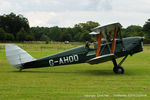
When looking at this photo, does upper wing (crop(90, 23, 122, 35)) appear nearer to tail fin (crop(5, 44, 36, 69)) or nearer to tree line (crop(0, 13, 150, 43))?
tail fin (crop(5, 44, 36, 69))

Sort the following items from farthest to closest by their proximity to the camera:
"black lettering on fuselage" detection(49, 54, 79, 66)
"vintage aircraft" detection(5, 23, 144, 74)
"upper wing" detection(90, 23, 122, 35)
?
"black lettering on fuselage" detection(49, 54, 79, 66)
"vintage aircraft" detection(5, 23, 144, 74)
"upper wing" detection(90, 23, 122, 35)

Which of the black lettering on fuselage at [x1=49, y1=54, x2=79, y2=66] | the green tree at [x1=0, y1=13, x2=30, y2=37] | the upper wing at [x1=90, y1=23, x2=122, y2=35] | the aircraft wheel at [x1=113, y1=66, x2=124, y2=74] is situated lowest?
the aircraft wheel at [x1=113, y1=66, x2=124, y2=74]

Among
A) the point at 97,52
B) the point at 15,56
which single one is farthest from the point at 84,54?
the point at 15,56

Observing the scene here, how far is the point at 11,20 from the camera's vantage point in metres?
107

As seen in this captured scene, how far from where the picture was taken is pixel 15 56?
13.8 meters

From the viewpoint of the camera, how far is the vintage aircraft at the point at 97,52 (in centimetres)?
1368

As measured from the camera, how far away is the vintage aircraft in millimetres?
13680

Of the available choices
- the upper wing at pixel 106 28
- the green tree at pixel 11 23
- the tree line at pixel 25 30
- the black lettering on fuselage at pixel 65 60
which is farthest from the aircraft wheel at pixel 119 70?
the green tree at pixel 11 23

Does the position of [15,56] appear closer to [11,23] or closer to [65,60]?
[65,60]

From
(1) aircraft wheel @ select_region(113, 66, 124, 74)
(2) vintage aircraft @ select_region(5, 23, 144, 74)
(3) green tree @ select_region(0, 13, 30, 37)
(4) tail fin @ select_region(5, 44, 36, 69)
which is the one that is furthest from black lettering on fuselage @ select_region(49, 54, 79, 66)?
(3) green tree @ select_region(0, 13, 30, 37)

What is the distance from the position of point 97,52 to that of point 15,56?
4599 millimetres

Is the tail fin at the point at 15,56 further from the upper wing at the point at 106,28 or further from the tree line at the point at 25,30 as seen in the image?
the tree line at the point at 25,30

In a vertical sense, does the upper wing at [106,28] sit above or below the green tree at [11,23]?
below

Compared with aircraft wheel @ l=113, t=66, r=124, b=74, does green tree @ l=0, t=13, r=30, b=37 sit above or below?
above
